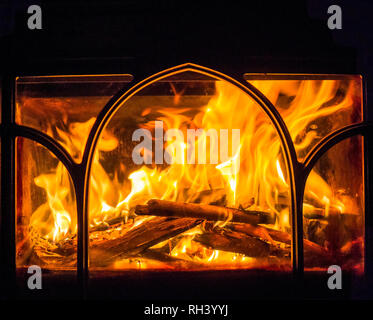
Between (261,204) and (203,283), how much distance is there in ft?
1.34

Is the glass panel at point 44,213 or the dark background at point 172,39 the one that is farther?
the glass panel at point 44,213

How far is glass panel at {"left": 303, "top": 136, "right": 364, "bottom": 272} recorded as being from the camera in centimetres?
155

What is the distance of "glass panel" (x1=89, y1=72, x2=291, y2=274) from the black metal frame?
0.72 ft

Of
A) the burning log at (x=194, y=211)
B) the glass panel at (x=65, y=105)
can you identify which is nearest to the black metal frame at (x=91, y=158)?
the glass panel at (x=65, y=105)

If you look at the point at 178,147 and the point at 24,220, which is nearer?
the point at 24,220

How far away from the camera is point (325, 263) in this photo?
5.14 feet

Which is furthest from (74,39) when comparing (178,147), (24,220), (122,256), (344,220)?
(344,220)

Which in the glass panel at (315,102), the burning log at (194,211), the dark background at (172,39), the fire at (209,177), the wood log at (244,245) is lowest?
the wood log at (244,245)

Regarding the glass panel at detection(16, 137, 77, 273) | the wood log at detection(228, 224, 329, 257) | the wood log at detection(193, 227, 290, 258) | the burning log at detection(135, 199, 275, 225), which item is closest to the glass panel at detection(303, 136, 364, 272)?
the wood log at detection(228, 224, 329, 257)

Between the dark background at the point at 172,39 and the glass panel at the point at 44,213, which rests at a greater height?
the dark background at the point at 172,39

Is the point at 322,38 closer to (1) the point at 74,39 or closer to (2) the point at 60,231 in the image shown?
(1) the point at 74,39

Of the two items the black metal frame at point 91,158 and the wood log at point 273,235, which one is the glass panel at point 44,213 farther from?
the wood log at point 273,235

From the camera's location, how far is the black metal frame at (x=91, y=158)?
4.44 ft

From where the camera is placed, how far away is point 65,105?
63.6 inches
